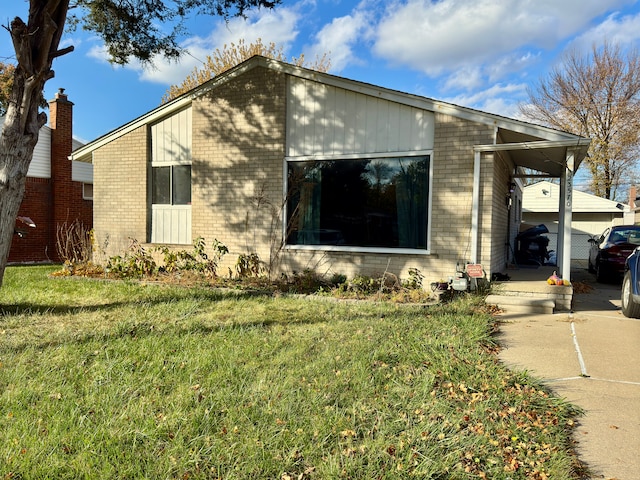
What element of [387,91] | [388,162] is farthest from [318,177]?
[387,91]

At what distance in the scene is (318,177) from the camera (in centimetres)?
866

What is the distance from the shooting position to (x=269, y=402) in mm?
3240

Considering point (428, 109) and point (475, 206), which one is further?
point (428, 109)

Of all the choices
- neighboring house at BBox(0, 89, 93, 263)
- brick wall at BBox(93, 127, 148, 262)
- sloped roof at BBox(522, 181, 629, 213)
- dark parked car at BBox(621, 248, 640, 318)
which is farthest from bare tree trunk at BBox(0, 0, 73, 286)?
sloped roof at BBox(522, 181, 629, 213)

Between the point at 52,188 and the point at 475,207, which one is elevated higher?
the point at 52,188

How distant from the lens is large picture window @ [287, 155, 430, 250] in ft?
26.1

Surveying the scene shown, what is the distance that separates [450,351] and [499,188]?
5.90 metres

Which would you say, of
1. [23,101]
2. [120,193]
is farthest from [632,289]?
[120,193]

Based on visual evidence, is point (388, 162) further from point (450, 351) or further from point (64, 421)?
point (64, 421)

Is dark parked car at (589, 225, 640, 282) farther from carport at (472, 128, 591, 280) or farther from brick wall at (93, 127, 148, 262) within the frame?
brick wall at (93, 127, 148, 262)

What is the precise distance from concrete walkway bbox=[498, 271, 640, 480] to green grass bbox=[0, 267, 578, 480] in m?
0.21

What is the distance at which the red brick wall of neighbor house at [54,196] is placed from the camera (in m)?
14.6

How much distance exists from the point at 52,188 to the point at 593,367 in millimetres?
16760

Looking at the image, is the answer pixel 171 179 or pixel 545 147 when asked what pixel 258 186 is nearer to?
pixel 171 179
